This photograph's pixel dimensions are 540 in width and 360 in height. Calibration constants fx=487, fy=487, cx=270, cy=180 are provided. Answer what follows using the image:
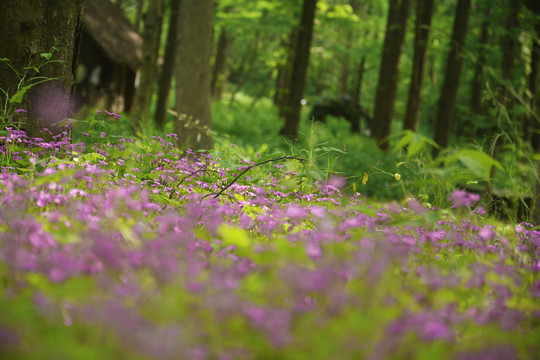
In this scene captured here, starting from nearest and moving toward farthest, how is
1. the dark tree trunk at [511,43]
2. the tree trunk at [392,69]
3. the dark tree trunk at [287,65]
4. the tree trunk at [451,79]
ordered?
the dark tree trunk at [511,43] < the tree trunk at [451,79] < the tree trunk at [392,69] < the dark tree trunk at [287,65]

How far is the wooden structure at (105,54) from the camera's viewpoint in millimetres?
18672

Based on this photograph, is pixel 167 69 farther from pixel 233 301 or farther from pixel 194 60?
pixel 233 301

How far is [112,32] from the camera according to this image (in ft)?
64.5

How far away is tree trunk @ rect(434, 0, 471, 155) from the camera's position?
12828mm

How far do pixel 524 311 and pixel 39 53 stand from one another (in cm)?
423

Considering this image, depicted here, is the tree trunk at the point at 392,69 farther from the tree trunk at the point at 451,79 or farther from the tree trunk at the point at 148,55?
the tree trunk at the point at 148,55

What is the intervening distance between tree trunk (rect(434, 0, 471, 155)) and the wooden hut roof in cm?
1223

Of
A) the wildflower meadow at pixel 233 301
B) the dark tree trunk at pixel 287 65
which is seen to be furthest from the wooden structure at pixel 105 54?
the wildflower meadow at pixel 233 301

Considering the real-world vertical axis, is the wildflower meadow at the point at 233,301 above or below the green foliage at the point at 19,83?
below

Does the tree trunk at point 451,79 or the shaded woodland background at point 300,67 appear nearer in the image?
the shaded woodland background at point 300,67

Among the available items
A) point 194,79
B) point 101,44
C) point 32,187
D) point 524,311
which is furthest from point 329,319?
point 101,44

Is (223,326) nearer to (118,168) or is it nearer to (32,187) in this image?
(32,187)

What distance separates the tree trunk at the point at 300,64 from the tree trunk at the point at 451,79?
4009mm

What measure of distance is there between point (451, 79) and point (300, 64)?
4.35 meters
